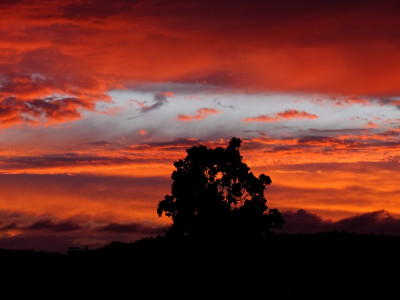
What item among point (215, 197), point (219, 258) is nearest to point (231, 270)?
point (219, 258)

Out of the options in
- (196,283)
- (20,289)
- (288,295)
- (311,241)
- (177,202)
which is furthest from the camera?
(177,202)

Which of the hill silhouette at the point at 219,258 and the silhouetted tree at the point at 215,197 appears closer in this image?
the hill silhouette at the point at 219,258

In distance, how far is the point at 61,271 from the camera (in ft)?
143

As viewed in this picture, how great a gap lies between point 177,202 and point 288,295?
1796 centimetres

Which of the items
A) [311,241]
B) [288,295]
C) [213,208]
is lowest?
[288,295]

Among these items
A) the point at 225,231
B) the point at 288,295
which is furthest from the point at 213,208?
the point at 288,295

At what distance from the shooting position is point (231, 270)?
1478 inches

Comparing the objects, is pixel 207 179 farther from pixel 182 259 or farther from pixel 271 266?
pixel 271 266

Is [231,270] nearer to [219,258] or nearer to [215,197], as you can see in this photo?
[219,258]

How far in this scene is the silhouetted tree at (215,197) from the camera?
48.8 m

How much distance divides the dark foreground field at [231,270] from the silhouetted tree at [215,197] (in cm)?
272

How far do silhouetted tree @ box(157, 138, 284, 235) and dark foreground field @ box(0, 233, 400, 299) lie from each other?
272cm

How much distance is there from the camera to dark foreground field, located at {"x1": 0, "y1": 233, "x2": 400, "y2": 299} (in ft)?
115

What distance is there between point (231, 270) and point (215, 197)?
42.1 feet
